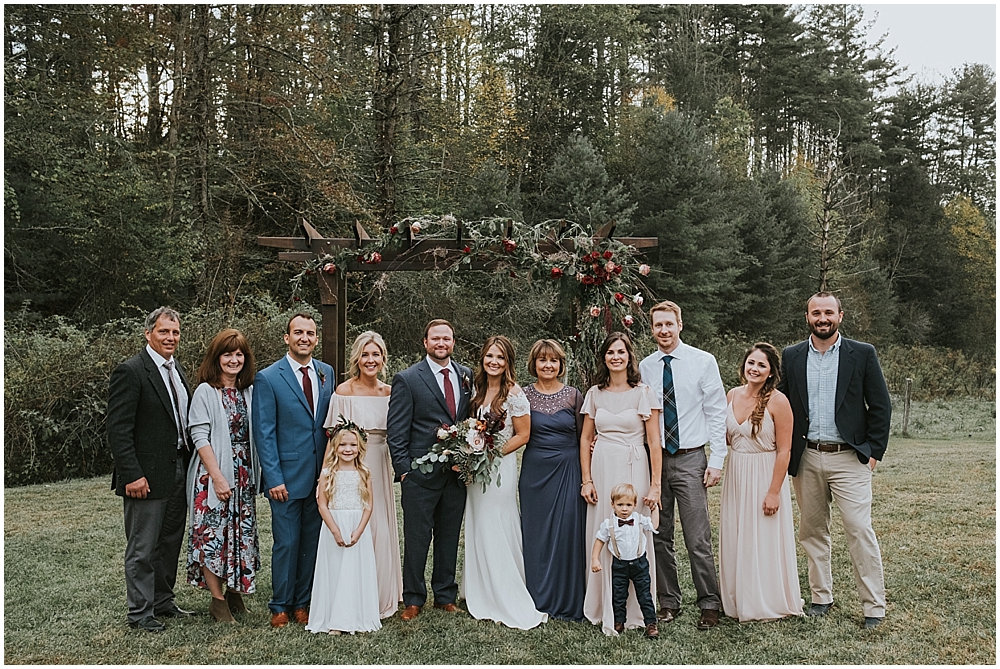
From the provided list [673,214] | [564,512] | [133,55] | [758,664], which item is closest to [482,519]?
[564,512]

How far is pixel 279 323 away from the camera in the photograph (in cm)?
1368

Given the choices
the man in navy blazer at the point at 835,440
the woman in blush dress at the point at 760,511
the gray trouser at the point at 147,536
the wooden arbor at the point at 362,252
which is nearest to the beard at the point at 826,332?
the man in navy blazer at the point at 835,440

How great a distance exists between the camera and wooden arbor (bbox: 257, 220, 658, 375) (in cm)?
624

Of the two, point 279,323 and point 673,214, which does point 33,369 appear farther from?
point 673,214

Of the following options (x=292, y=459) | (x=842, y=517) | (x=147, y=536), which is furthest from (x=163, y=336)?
(x=842, y=517)

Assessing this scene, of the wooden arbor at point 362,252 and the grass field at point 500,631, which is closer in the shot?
the grass field at point 500,631

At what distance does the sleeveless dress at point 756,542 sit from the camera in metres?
5.27

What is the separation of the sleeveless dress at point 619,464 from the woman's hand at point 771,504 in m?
0.73

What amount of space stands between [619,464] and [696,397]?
657 millimetres

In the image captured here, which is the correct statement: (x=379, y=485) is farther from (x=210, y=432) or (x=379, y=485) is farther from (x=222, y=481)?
(x=210, y=432)

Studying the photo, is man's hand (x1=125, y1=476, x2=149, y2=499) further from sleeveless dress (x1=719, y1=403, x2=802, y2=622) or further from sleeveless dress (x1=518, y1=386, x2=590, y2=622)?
sleeveless dress (x1=719, y1=403, x2=802, y2=622)

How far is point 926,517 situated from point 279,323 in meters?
9.51

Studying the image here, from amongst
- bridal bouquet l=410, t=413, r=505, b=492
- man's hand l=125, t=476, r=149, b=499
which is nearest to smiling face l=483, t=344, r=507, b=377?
bridal bouquet l=410, t=413, r=505, b=492

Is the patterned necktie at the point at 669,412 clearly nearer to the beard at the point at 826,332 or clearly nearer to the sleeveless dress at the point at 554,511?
the sleeveless dress at the point at 554,511
